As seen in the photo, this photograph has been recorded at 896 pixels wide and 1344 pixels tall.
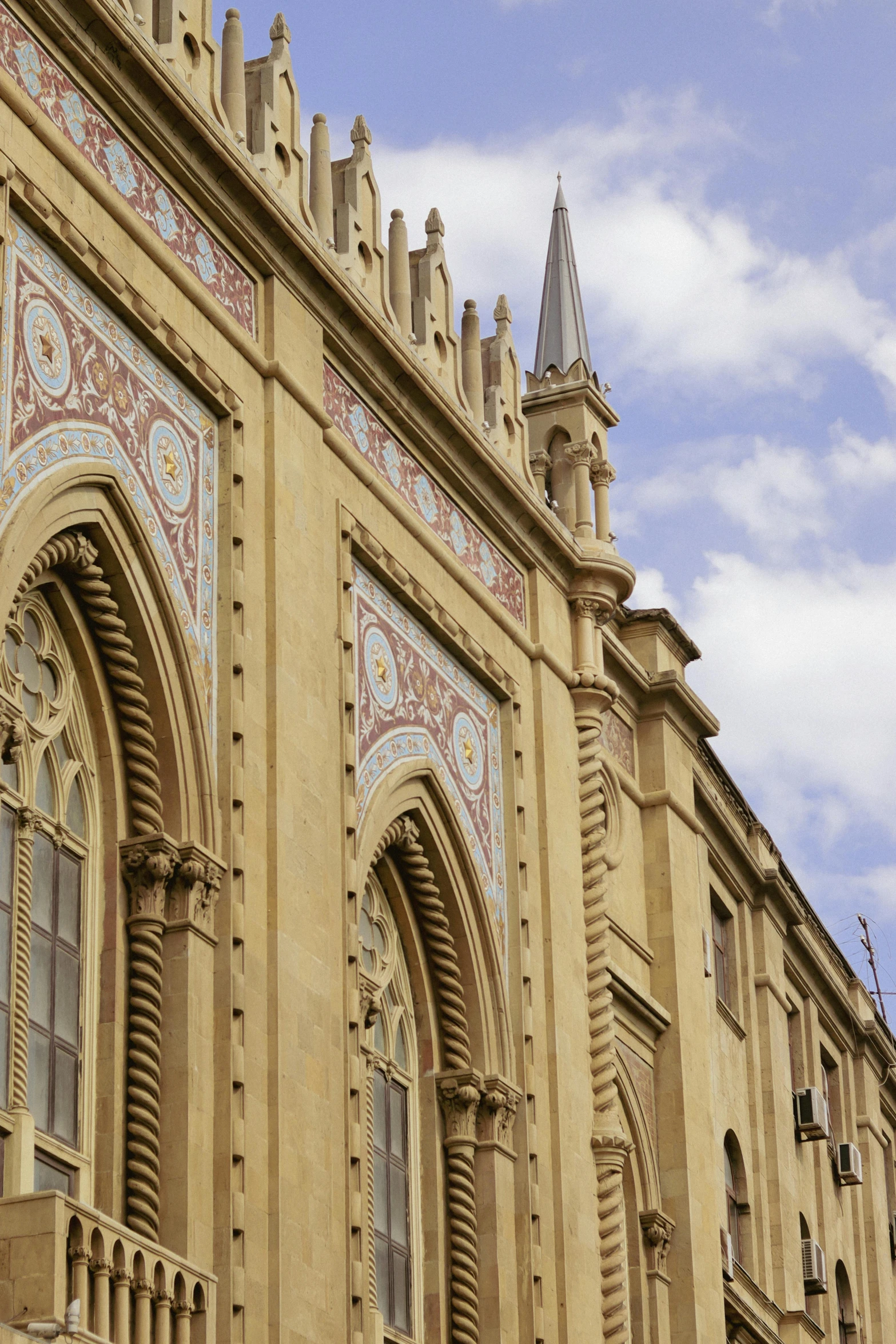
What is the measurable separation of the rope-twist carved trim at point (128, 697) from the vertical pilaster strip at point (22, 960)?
2.63 feet

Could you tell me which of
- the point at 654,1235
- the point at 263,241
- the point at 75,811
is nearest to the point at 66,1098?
the point at 75,811

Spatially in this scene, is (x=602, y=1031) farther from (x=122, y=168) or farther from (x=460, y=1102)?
(x=122, y=168)

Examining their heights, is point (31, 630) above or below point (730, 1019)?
below

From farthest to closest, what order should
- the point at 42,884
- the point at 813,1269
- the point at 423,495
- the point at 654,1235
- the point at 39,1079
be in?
the point at 813,1269, the point at 654,1235, the point at 423,495, the point at 42,884, the point at 39,1079

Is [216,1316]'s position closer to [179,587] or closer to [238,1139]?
[238,1139]

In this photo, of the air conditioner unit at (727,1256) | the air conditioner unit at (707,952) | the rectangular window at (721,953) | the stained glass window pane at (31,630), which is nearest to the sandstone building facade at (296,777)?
the stained glass window pane at (31,630)

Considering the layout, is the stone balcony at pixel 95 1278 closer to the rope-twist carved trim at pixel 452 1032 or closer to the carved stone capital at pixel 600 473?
the rope-twist carved trim at pixel 452 1032

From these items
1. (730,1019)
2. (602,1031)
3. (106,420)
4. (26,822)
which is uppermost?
(730,1019)

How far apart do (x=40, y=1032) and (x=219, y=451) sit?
3.53 metres

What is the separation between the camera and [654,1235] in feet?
64.4

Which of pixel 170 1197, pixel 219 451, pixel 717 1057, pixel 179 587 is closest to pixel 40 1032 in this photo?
pixel 170 1197

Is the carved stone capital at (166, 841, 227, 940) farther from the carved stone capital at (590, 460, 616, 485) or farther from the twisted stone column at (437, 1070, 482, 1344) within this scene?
the carved stone capital at (590, 460, 616, 485)

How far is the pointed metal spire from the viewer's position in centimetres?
2055

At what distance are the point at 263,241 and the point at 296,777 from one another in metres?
3.02
